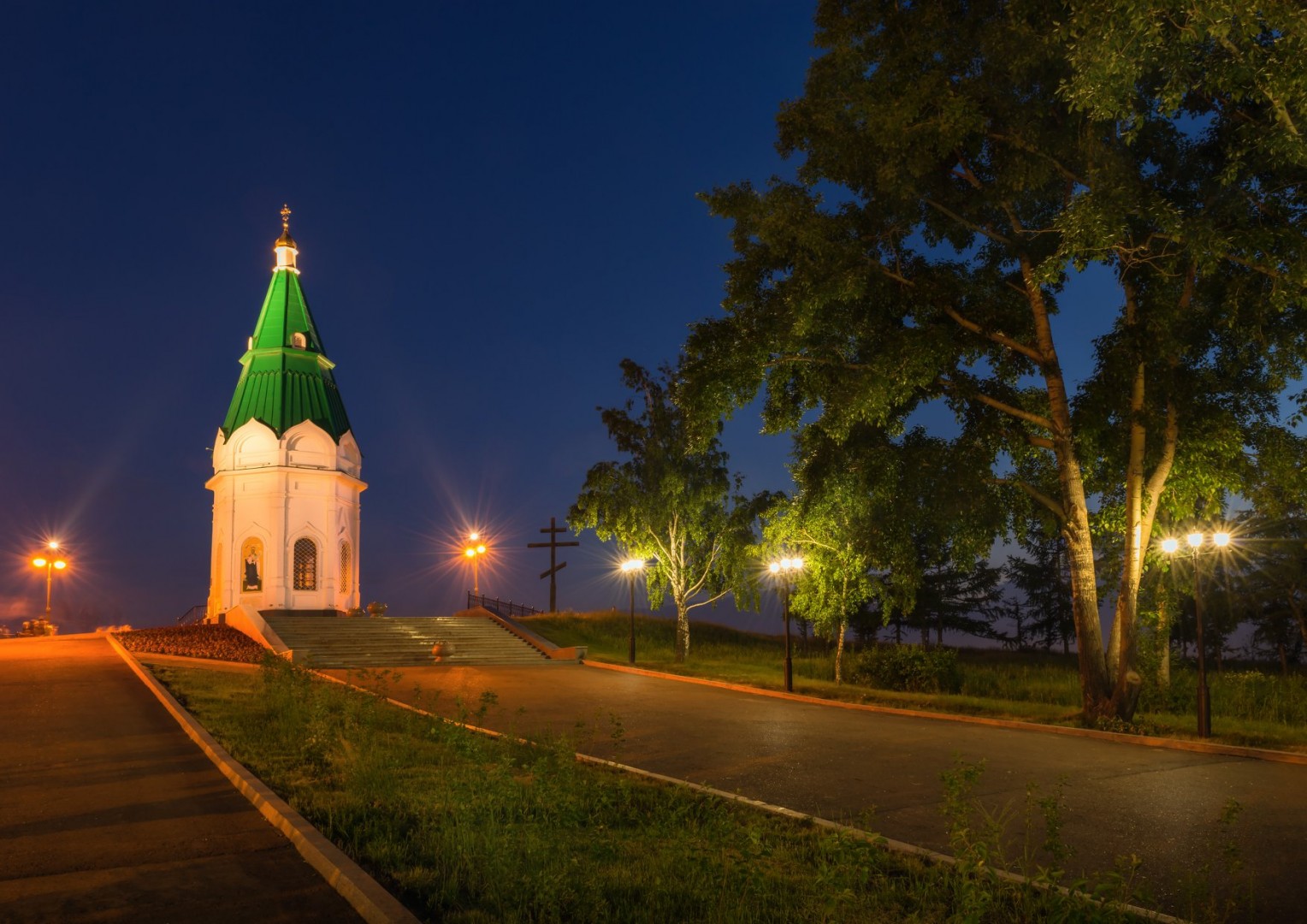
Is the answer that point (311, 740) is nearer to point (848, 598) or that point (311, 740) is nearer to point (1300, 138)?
point (1300, 138)

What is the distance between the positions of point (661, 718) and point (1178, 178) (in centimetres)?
1340

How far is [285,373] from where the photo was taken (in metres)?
43.4

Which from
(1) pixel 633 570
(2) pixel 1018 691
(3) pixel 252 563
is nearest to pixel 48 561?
(3) pixel 252 563

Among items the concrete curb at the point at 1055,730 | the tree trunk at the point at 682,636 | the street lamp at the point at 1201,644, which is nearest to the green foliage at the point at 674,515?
the tree trunk at the point at 682,636

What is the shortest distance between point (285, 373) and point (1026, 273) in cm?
3525

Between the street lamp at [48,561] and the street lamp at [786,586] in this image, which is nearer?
the street lamp at [786,586]

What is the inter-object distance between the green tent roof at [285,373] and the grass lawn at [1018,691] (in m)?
15.1

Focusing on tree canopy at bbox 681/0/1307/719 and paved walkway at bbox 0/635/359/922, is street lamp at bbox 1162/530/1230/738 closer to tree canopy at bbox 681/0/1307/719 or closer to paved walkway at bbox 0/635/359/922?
tree canopy at bbox 681/0/1307/719

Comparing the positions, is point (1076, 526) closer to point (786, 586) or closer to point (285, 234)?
point (786, 586)

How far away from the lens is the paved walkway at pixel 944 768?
764 centimetres

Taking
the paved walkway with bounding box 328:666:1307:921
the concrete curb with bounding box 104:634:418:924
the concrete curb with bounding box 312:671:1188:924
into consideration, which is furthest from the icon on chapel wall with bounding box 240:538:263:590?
the concrete curb with bounding box 104:634:418:924

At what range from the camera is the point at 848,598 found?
86.1 feet

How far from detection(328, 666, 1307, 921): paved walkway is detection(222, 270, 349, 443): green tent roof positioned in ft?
85.9

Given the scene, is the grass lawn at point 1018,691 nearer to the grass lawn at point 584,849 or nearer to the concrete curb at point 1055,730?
the concrete curb at point 1055,730
